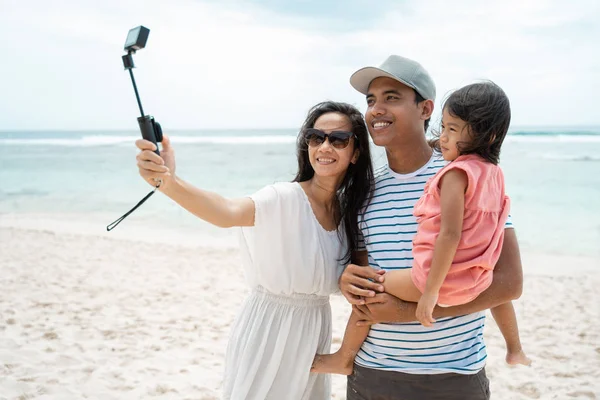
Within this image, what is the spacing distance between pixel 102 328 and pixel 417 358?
4485 millimetres

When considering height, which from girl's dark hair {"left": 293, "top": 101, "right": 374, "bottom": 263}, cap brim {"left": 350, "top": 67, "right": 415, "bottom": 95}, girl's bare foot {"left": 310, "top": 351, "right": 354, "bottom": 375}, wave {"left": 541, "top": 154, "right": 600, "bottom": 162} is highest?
cap brim {"left": 350, "top": 67, "right": 415, "bottom": 95}

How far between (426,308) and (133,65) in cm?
143

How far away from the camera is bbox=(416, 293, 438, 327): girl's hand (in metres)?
2.04

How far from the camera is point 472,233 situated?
2.03 metres

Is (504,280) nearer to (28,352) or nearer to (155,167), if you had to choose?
(155,167)

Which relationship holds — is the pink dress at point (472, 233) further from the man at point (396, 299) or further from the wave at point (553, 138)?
the wave at point (553, 138)

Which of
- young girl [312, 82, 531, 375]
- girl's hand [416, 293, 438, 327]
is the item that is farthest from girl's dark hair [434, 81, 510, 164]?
girl's hand [416, 293, 438, 327]

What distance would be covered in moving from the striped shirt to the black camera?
3.81ft

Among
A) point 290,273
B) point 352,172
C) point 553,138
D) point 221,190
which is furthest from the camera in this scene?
point 553,138

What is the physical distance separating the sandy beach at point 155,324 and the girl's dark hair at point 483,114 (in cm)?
316

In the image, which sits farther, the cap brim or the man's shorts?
the cap brim

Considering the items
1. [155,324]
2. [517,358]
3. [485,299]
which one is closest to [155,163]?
[485,299]

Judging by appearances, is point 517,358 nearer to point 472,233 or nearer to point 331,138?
point 472,233

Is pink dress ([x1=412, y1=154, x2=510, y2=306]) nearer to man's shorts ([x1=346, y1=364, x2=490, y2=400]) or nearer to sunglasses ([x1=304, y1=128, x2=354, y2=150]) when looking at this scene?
man's shorts ([x1=346, y1=364, x2=490, y2=400])
